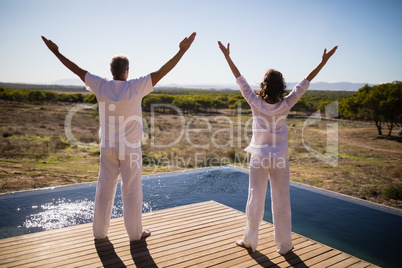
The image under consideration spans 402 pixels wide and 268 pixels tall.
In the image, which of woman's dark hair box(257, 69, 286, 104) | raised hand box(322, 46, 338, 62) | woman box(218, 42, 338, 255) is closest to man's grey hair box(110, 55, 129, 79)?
woman box(218, 42, 338, 255)

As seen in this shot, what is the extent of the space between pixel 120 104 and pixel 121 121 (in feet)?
0.43

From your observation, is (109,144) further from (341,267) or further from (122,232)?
(341,267)

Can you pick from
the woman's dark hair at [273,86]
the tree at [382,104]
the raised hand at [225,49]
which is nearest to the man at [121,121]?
the raised hand at [225,49]

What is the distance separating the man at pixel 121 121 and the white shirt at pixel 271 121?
0.69m

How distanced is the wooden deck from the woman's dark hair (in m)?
1.21

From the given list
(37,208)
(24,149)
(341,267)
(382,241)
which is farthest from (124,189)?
(24,149)

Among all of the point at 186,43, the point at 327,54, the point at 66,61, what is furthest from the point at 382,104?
the point at 66,61

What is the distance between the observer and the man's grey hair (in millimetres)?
1912

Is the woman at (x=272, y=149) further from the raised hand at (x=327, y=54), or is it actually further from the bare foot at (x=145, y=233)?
the bare foot at (x=145, y=233)

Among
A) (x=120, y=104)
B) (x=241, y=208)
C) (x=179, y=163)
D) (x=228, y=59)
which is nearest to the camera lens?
(x=120, y=104)

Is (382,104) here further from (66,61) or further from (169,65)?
(66,61)

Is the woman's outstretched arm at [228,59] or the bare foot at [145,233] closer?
the woman's outstretched arm at [228,59]

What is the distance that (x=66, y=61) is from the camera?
1.93m

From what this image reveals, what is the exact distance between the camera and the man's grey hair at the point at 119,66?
1.91 m
